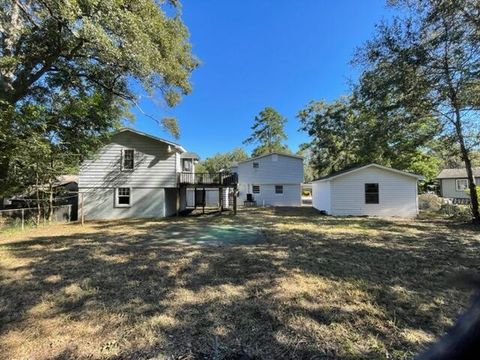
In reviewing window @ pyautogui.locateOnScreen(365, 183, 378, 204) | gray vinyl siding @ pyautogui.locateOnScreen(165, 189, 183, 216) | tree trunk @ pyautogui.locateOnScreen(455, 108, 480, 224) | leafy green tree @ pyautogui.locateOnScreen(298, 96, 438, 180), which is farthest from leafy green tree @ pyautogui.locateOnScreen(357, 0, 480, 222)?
gray vinyl siding @ pyautogui.locateOnScreen(165, 189, 183, 216)

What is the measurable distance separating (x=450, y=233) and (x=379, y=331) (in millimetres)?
9754

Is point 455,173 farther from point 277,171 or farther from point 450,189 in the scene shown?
point 277,171

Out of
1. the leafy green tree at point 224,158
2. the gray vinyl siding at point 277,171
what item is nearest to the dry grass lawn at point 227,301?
the gray vinyl siding at point 277,171

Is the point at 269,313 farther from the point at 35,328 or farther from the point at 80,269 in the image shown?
the point at 80,269

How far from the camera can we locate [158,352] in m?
3.31

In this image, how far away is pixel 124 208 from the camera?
17672mm

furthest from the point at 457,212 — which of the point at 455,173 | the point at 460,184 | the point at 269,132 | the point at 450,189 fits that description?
the point at 269,132

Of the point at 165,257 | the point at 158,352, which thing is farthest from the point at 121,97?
the point at 158,352

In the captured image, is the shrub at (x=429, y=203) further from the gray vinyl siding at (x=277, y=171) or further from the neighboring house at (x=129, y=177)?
the neighboring house at (x=129, y=177)

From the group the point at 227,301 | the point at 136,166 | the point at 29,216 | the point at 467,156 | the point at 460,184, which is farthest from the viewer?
the point at 460,184

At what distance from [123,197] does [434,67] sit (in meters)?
17.0

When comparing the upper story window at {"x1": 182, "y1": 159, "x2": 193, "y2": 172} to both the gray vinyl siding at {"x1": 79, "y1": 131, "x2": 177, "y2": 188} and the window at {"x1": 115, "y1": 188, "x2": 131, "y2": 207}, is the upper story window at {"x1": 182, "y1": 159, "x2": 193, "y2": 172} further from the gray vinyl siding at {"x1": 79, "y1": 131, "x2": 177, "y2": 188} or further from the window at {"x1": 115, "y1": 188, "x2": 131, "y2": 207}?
the window at {"x1": 115, "y1": 188, "x2": 131, "y2": 207}

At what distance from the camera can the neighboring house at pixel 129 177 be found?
1750 cm

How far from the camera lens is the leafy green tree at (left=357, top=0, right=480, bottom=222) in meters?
10.2
